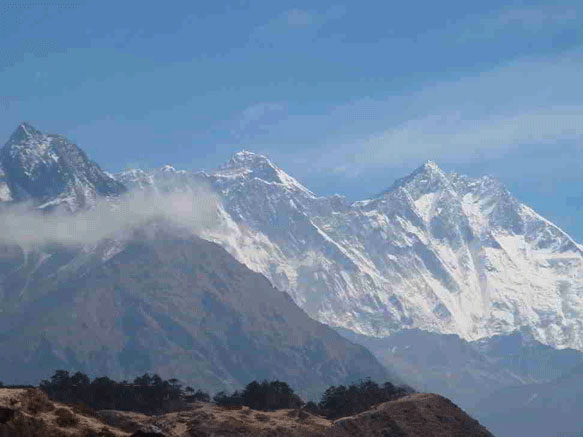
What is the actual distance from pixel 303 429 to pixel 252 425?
620cm

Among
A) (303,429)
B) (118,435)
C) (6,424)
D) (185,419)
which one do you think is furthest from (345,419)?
(6,424)

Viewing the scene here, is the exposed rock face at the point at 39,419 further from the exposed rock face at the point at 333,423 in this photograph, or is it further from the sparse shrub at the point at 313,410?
the sparse shrub at the point at 313,410

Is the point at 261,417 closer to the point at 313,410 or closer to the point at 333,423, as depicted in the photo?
the point at 333,423

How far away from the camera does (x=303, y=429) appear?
5704 inches

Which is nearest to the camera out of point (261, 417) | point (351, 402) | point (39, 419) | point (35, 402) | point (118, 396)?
point (39, 419)

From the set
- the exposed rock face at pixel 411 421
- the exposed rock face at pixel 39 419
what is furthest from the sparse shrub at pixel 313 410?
the exposed rock face at pixel 39 419

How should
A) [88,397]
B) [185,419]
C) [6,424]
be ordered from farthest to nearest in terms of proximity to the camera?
[88,397], [185,419], [6,424]

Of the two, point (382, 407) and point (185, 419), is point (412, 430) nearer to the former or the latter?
point (382, 407)

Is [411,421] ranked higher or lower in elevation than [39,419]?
higher

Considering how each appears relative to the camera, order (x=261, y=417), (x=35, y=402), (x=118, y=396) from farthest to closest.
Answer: (x=118, y=396) → (x=261, y=417) → (x=35, y=402)

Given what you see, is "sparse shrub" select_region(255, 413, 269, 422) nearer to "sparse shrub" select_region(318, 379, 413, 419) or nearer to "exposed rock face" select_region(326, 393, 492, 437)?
"exposed rock face" select_region(326, 393, 492, 437)

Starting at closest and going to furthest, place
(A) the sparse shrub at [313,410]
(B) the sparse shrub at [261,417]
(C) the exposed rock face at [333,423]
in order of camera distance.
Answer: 1. (C) the exposed rock face at [333,423]
2. (B) the sparse shrub at [261,417]
3. (A) the sparse shrub at [313,410]

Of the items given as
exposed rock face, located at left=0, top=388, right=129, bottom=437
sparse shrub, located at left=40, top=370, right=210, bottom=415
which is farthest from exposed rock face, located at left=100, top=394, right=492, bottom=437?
sparse shrub, located at left=40, top=370, right=210, bottom=415

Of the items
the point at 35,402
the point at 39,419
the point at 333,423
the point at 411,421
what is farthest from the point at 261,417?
the point at 39,419
